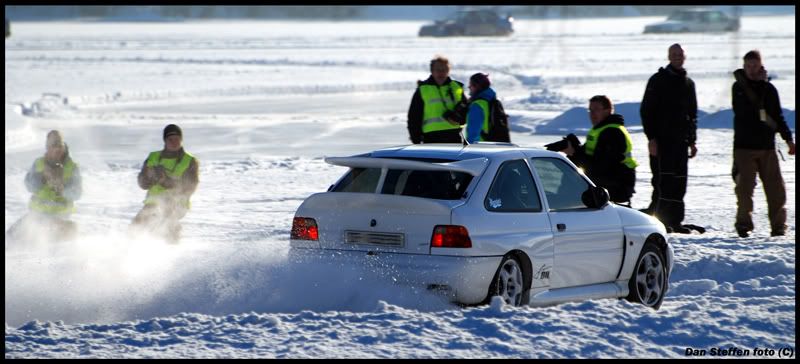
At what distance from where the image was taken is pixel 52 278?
877 centimetres

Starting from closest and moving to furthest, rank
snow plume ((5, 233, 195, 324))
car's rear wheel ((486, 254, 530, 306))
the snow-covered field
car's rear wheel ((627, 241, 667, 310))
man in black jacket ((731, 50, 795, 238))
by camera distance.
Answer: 1. the snow-covered field
2. car's rear wheel ((486, 254, 530, 306))
3. snow plume ((5, 233, 195, 324))
4. car's rear wheel ((627, 241, 667, 310))
5. man in black jacket ((731, 50, 795, 238))

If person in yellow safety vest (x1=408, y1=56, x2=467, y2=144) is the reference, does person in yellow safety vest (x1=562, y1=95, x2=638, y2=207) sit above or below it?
below

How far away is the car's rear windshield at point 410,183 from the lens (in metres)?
8.05

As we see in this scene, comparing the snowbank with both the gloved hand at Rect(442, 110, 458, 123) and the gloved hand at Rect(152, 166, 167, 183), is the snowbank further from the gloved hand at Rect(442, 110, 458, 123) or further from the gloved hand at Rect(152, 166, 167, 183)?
the gloved hand at Rect(152, 166, 167, 183)

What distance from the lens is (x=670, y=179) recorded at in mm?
11867

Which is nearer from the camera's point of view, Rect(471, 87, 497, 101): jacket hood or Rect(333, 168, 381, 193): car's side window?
Rect(333, 168, 381, 193): car's side window

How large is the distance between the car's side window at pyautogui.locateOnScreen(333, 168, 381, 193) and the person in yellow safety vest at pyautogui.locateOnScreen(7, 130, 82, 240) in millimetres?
3587

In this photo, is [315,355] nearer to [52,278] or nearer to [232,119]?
[52,278]

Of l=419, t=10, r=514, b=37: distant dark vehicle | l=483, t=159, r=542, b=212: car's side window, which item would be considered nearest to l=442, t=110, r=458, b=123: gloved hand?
l=483, t=159, r=542, b=212: car's side window

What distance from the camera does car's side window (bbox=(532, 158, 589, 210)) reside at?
8555 mm

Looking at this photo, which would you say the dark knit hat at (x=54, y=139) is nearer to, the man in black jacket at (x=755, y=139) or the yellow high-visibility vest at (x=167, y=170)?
the yellow high-visibility vest at (x=167, y=170)

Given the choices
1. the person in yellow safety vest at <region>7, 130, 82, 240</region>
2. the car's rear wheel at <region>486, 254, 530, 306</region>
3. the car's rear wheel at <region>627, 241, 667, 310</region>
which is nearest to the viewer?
the car's rear wheel at <region>486, 254, 530, 306</region>

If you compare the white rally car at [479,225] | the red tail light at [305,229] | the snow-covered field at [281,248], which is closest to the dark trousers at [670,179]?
the snow-covered field at [281,248]

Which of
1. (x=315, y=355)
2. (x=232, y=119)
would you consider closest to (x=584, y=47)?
(x=232, y=119)
